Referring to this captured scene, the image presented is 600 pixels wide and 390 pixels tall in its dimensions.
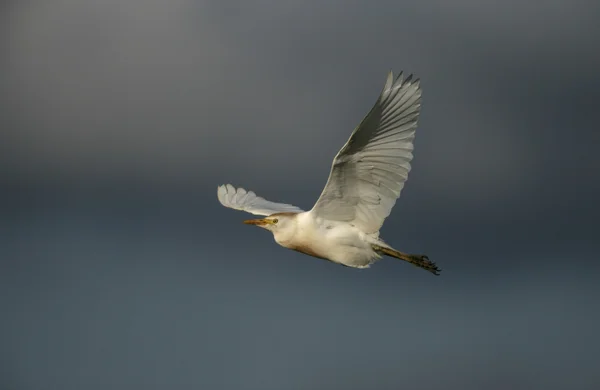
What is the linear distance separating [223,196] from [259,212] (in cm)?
209

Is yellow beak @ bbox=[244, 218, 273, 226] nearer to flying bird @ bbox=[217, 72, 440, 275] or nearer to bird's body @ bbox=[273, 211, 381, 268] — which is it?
flying bird @ bbox=[217, 72, 440, 275]

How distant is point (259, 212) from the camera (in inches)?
890

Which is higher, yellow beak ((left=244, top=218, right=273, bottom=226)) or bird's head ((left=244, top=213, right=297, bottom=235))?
yellow beak ((left=244, top=218, right=273, bottom=226))

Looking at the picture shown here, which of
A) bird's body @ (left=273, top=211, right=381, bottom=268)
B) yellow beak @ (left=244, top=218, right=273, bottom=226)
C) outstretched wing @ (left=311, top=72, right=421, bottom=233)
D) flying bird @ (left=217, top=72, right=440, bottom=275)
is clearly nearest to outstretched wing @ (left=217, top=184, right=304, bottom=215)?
yellow beak @ (left=244, top=218, right=273, bottom=226)

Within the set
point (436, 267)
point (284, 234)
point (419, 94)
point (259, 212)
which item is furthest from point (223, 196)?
point (419, 94)

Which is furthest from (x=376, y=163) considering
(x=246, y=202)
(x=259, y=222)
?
(x=246, y=202)

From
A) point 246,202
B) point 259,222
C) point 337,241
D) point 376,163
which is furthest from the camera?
point 246,202

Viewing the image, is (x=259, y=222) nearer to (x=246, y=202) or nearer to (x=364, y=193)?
(x=364, y=193)

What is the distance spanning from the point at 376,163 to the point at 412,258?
2.43m

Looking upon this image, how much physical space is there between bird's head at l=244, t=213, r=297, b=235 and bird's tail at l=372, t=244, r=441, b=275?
5.52 feet

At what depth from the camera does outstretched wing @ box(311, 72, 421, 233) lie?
1706 centimetres

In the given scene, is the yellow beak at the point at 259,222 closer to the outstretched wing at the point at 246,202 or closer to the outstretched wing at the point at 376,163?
the outstretched wing at the point at 376,163

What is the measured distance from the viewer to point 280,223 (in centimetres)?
1953

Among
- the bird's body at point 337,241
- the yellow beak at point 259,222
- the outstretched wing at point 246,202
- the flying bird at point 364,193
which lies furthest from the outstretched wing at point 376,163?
the outstretched wing at point 246,202
